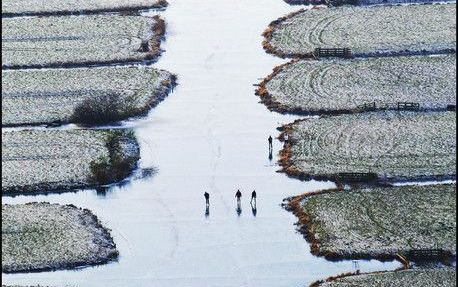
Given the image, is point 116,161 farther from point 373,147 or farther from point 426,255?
point 426,255

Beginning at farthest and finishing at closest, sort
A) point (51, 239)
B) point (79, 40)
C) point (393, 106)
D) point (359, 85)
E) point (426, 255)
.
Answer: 1. point (79, 40)
2. point (359, 85)
3. point (393, 106)
4. point (51, 239)
5. point (426, 255)

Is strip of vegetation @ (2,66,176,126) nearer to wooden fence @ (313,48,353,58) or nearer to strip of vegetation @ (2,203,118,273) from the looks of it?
wooden fence @ (313,48,353,58)

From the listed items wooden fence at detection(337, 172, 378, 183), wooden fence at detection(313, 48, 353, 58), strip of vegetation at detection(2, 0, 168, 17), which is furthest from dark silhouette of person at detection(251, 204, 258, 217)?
strip of vegetation at detection(2, 0, 168, 17)

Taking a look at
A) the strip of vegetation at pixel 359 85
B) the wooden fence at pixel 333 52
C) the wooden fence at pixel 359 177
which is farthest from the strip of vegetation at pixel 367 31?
the wooden fence at pixel 359 177

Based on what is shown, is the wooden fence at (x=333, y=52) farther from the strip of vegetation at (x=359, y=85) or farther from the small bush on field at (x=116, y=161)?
the small bush on field at (x=116, y=161)

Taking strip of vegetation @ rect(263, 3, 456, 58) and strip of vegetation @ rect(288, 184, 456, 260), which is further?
strip of vegetation @ rect(263, 3, 456, 58)

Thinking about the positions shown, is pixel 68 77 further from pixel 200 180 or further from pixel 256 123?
pixel 200 180

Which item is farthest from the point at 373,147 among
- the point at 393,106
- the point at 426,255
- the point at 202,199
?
the point at 426,255
